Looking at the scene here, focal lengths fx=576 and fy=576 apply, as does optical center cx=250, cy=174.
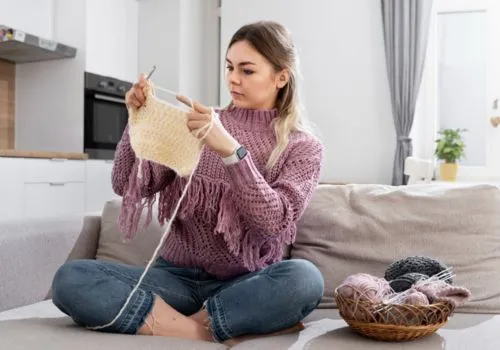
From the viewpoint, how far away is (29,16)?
133 inches

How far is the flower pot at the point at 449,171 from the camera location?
372 centimetres

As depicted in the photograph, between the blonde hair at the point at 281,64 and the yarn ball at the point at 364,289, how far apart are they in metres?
0.38

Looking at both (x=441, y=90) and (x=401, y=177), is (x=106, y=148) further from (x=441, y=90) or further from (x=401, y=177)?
(x=441, y=90)

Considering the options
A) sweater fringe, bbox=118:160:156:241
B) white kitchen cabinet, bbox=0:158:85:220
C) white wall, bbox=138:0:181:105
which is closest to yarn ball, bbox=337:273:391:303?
sweater fringe, bbox=118:160:156:241

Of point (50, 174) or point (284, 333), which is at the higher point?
point (50, 174)

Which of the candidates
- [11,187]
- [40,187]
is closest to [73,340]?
[11,187]

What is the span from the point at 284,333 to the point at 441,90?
314cm

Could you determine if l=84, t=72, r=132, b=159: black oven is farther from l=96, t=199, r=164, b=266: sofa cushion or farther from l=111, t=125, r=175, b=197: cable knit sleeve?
l=111, t=125, r=175, b=197: cable knit sleeve

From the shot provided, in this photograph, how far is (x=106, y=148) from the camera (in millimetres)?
3676

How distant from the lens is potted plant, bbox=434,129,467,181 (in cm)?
372

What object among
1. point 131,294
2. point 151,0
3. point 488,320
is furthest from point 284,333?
point 151,0

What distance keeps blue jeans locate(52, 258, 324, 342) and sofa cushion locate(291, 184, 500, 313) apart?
279 mm

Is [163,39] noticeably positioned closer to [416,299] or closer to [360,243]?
[360,243]

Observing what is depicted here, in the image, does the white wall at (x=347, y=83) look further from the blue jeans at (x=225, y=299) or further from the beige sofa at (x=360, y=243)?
the blue jeans at (x=225, y=299)
